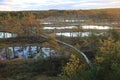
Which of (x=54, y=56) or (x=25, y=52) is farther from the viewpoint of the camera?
(x=25, y=52)

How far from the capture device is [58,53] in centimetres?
4881

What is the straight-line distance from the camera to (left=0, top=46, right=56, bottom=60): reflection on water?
51.0 metres

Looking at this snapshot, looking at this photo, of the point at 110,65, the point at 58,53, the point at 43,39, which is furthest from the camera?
the point at 43,39

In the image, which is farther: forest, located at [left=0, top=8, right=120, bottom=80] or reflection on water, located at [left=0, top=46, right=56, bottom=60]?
reflection on water, located at [left=0, top=46, right=56, bottom=60]

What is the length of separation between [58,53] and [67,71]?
19.3 meters

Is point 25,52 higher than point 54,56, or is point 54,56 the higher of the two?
point 54,56

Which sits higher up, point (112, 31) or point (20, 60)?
point (112, 31)

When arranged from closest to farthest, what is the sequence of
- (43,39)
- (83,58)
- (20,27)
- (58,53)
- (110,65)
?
(110,65) < (83,58) < (58,53) < (43,39) < (20,27)

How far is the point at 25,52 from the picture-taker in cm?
5581

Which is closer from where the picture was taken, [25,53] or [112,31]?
[112,31]

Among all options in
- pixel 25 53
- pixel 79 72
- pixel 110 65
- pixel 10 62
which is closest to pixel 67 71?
pixel 79 72

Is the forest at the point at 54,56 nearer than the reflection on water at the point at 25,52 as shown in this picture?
Yes

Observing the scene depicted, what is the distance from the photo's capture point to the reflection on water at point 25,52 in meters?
51.0

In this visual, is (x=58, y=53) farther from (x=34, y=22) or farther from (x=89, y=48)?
(x=34, y=22)
